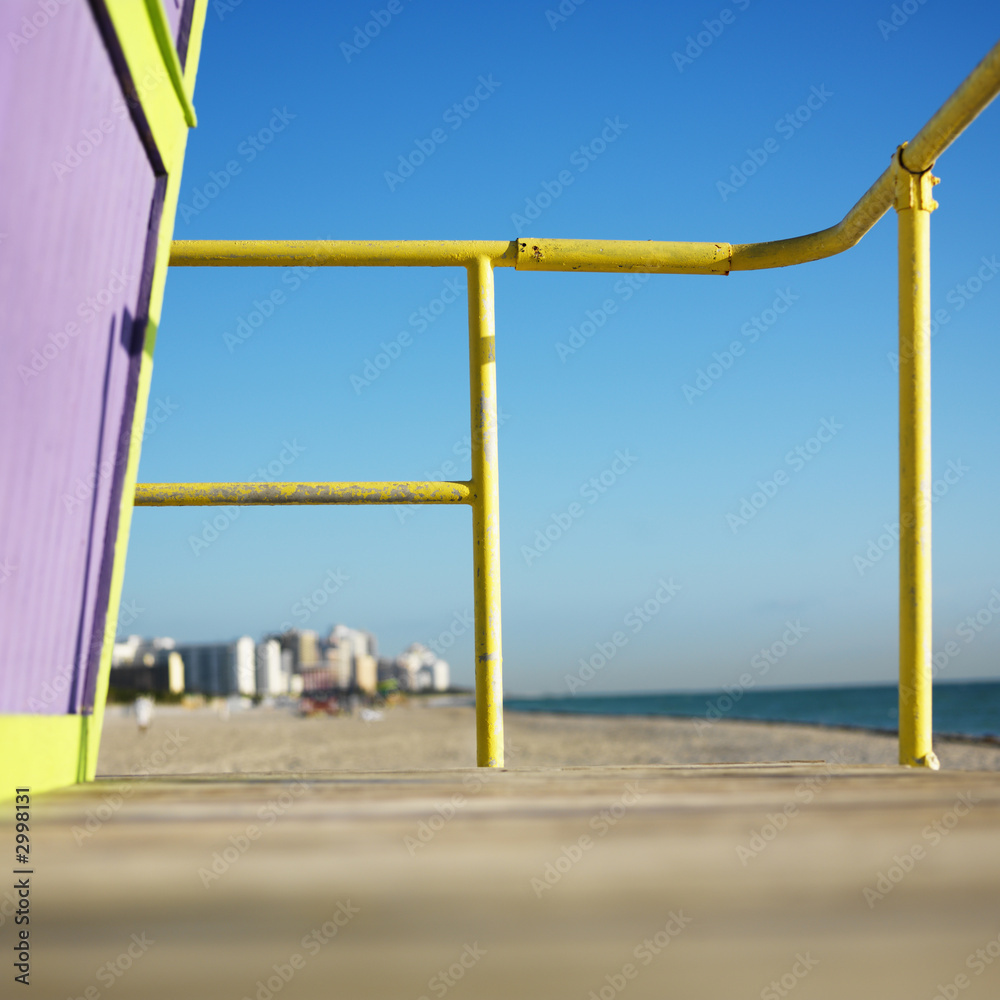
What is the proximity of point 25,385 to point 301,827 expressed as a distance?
2.23 feet

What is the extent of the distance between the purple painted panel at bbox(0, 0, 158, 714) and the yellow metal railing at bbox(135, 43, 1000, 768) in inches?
8.7

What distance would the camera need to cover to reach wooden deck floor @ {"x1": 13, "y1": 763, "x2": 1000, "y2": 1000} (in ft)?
1.47

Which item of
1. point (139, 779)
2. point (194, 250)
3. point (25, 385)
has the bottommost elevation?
point (139, 779)

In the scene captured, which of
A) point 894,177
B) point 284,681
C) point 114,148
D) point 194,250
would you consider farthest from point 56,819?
point 284,681

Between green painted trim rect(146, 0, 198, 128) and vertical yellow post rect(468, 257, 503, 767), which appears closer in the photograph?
green painted trim rect(146, 0, 198, 128)

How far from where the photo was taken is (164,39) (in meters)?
1.28

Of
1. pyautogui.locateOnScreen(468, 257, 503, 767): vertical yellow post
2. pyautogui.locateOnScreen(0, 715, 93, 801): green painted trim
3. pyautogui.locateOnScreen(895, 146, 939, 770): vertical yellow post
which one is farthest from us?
pyautogui.locateOnScreen(468, 257, 503, 767): vertical yellow post

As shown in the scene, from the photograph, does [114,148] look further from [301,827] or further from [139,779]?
[301,827]

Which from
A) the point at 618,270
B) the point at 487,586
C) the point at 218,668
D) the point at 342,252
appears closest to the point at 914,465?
the point at 618,270

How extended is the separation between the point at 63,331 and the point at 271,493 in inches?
16.2

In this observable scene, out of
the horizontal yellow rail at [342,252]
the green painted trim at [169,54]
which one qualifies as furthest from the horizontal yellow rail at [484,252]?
the green painted trim at [169,54]

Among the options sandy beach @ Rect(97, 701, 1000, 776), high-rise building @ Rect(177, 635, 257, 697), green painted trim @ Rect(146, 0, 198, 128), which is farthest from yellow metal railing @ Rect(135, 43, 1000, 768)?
high-rise building @ Rect(177, 635, 257, 697)

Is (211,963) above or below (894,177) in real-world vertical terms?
below

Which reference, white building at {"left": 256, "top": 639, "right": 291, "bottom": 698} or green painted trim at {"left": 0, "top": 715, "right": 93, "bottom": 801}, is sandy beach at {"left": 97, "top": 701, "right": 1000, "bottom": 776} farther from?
white building at {"left": 256, "top": 639, "right": 291, "bottom": 698}
